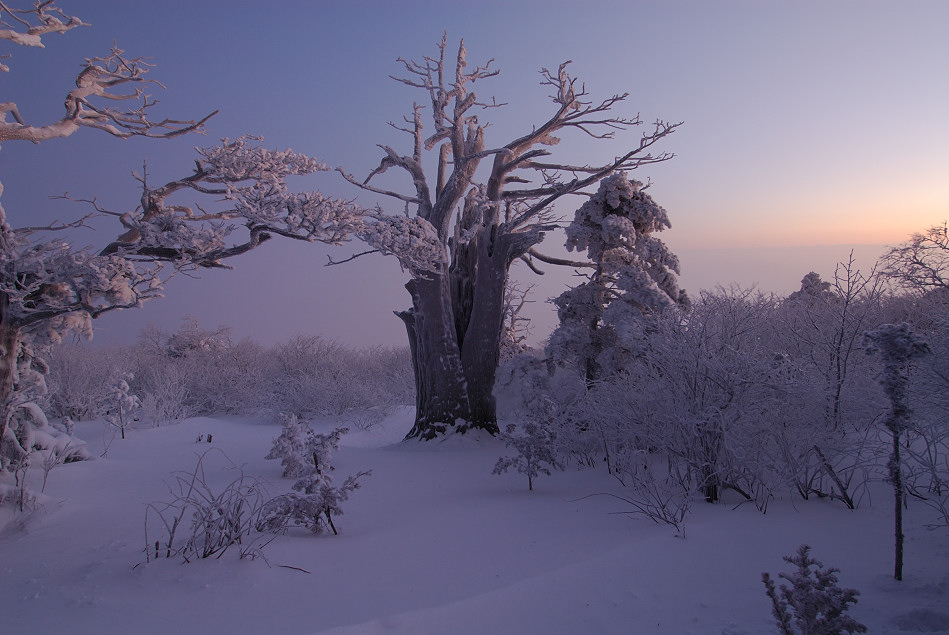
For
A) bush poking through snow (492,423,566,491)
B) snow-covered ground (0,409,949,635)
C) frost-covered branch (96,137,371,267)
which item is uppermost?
frost-covered branch (96,137,371,267)

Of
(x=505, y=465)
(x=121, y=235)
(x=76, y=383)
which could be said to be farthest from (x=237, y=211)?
(x=76, y=383)

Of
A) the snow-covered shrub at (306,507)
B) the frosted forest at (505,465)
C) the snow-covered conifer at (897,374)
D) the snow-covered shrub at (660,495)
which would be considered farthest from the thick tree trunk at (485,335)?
the snow-covered conifer at (897,374)

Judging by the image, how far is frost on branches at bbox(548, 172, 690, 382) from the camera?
9.70 m

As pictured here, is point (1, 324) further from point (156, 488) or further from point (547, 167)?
point (547, 167)

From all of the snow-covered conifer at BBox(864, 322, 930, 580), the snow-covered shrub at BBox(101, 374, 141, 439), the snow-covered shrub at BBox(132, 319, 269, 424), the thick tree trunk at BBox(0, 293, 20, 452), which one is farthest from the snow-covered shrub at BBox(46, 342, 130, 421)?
the snow-covered conifer at BBox(864, 322, 930, 580)

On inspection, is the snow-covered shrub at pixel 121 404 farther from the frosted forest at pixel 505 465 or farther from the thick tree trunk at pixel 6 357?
the thick tree trunk at pixel 6 357

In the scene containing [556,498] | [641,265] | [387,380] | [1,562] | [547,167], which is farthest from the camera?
[387,380]

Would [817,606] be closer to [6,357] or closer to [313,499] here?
[313,499]

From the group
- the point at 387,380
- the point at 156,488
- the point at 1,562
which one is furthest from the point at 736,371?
the point at 387,380

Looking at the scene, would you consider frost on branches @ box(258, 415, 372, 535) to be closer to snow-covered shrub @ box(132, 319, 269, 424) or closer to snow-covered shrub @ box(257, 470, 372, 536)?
snow-covered shrub @ box(257, 470, 372, 536)

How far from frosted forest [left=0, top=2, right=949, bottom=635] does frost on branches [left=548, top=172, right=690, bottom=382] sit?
5 centimetres

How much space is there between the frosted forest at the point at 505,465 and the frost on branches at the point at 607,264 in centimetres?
5

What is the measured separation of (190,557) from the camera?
430 cm

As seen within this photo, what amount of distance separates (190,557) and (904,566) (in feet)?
16.6
